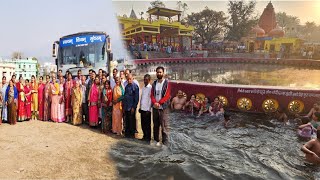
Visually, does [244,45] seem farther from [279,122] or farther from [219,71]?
[279,122]

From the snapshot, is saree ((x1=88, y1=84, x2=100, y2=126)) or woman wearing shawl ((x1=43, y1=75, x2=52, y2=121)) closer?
saree ((x1=88, y1=84, x2=100, y2=126))

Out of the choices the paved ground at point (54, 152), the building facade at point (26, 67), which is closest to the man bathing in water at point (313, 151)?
the paved ground at point (54, 152)

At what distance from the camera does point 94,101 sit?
6.30 metres

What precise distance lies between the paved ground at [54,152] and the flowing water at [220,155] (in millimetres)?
346

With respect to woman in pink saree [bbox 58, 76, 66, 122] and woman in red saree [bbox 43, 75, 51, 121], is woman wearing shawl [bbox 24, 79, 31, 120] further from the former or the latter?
woman in pink saree [bbox 58, 76, 66, 122]

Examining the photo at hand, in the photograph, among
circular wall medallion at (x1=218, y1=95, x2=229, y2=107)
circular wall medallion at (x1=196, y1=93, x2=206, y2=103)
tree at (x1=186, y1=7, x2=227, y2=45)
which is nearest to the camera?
circular wall medallion at (x1=218, y1=95, x2=229, y2=107)

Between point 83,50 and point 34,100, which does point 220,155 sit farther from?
point 83,50

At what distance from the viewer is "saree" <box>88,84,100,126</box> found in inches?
246

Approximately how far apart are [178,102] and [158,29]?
1318 centimetres

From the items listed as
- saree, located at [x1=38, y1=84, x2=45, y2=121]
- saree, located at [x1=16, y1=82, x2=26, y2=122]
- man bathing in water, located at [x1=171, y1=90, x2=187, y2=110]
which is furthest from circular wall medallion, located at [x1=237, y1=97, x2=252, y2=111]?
saree, located at [x1=16, y1=82, x2=26, y2=122]

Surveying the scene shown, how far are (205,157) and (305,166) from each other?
73.8 inches

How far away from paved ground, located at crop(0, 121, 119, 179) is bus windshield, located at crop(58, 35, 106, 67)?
4.37 m

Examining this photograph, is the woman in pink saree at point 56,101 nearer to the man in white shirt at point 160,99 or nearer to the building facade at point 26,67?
the man in white shirt at point 160,99

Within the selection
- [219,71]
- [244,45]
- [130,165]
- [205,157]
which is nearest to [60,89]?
[130,165]
